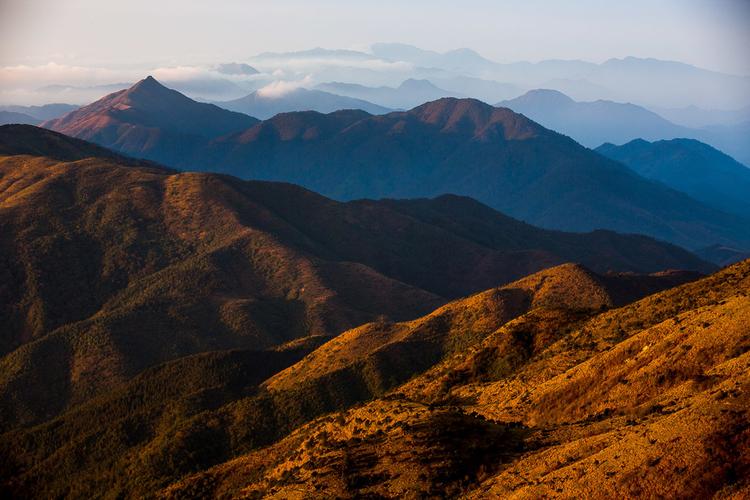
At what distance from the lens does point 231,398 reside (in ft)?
346

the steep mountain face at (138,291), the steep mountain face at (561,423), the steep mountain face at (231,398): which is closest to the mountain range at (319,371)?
the steep mountain face at (561,423)

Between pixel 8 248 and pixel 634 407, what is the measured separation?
148 m

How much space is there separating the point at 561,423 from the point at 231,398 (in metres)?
56.0

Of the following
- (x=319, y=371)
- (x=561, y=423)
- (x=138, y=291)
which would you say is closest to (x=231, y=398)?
(x=319, y=371)

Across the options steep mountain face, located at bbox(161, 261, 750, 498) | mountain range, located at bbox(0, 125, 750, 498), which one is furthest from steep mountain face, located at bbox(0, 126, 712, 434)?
steep mountain face, located at bbox(161, 261, 750, 498)

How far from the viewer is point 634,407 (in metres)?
53.2

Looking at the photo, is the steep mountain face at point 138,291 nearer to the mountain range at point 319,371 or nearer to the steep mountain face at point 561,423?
the mountain range at point 319,371

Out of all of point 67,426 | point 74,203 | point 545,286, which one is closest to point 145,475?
point 67,426

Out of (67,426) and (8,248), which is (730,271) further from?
(8,248)

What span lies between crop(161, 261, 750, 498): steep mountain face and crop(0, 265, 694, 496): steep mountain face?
7.78 metres

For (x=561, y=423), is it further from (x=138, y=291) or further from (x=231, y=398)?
(x=138, y=291)

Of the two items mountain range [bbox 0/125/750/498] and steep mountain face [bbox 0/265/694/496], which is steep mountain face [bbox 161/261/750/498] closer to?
mountain range [bbox 0/125/750/498]

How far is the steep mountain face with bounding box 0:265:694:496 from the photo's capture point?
294 feet

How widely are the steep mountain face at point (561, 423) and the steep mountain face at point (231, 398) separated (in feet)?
25.5
